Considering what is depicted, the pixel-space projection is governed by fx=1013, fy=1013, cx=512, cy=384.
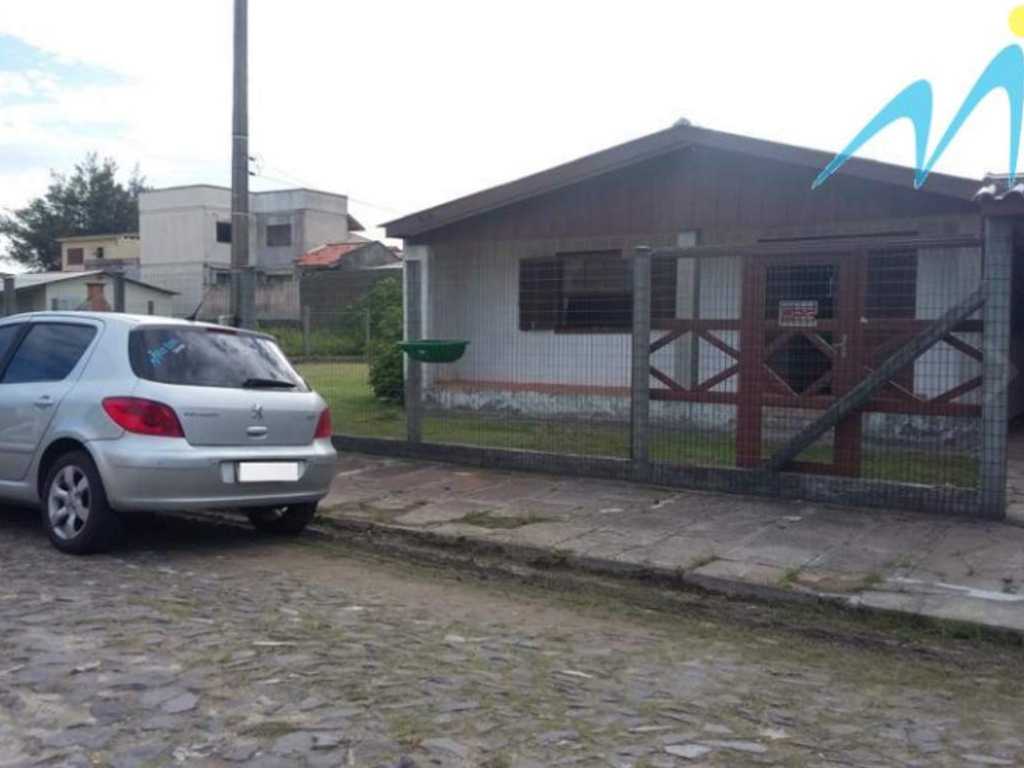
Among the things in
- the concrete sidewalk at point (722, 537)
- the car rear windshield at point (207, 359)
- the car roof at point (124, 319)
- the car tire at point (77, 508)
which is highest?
the car roof at point (124, 319)

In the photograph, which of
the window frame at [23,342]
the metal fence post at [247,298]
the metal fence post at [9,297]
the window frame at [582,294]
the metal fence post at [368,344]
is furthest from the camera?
the metal fence post at [368,344]

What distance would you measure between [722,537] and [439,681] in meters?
3.48

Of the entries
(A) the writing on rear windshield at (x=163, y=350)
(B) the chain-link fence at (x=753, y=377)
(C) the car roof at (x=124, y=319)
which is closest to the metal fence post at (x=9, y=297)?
(B) the chain-link fence at (x=753, y=377)

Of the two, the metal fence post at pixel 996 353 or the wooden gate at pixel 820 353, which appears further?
the wooden gate at pixel 820 353

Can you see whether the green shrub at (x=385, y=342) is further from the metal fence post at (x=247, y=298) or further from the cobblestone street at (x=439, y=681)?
the cobblestone street at (x=439, y=681)

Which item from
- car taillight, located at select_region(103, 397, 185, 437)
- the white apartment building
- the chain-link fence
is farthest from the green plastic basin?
the white apartment building

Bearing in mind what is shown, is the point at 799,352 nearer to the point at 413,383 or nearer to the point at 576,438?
the point at 576,438

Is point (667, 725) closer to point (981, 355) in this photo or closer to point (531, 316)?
point (981, 355)

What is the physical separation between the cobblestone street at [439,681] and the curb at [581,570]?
8.6 inches

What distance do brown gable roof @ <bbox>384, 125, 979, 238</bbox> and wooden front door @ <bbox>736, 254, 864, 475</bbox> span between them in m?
2.65

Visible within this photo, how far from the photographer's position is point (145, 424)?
21.1ft

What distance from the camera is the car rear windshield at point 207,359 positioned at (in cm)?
667

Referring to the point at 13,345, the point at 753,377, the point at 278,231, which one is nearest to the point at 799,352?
the point at 753,377

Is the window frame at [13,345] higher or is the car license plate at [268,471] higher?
the window frame at [13,345]
